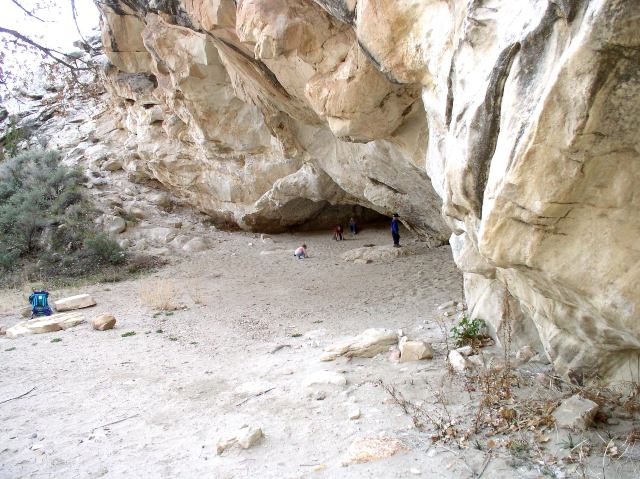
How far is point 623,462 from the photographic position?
8.18 feet

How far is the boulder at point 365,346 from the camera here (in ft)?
16.1

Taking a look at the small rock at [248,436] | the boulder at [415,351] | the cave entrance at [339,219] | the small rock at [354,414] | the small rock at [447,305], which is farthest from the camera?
the cave entrance at [339,219]

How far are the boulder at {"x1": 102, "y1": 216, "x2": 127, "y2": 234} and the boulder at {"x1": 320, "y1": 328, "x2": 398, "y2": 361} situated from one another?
11707 mm

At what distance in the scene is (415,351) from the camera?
456 centimetres

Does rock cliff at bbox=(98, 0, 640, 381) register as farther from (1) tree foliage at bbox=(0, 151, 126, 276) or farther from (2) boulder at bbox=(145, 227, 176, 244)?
(1) tree foliage at bbox=(0, 151, 126, 276)

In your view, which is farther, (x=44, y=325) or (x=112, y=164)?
(x=112, y=164)

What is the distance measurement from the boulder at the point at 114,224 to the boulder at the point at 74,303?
18.6 feet

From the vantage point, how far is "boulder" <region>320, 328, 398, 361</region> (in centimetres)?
492

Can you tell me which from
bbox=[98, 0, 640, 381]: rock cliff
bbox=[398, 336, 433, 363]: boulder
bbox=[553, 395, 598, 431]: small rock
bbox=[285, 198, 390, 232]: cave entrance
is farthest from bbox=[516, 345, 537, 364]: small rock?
bbox=[285, 198, 390, 232]: cave entrance

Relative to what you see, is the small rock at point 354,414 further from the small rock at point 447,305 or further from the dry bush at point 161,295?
the dry bush at point 161,295

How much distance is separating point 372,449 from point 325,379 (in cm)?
A: 132

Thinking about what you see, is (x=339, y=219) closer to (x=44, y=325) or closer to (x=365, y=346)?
(x=44, y=325)

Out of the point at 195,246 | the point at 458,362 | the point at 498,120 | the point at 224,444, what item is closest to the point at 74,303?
the point at 195,246

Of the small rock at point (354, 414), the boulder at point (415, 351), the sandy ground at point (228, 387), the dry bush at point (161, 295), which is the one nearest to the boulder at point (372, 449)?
the sandy ground at point (228, 387)
